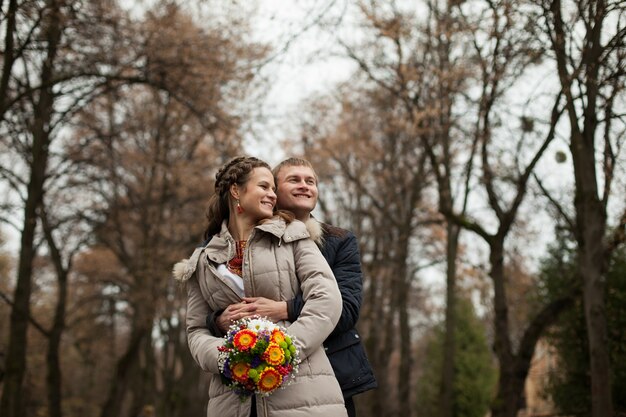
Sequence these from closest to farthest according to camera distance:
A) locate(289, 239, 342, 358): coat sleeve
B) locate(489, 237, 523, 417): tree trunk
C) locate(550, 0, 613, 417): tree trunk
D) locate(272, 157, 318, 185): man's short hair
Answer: locate(289, 239, 342, 358): coat sleeve, locate(272, 157, 318, 185): man's short hair, locate(550, 0, 613, 417): tree trunk, locate(489, 237, 523, 417): tree trunk

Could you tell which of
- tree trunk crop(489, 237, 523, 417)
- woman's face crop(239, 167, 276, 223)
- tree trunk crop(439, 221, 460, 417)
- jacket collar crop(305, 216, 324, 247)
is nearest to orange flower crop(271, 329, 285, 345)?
jacket collar crop(305, 216, 324, 247)

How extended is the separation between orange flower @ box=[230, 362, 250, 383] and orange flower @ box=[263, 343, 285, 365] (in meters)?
0.12

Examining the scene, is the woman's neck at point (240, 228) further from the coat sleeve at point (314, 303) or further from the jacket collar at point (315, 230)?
the coat sleeve at point (314, 303)

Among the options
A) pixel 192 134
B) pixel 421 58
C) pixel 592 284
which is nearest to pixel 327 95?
pixel 192 134

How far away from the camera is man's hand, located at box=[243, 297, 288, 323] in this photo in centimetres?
391

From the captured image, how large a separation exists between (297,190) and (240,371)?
1.29 meters

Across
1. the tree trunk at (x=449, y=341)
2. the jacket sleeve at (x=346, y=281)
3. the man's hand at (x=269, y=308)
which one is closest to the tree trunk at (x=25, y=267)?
the jacket sleeve at (x=346, y=281)

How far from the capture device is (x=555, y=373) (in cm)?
1467

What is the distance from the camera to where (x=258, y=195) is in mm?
4270

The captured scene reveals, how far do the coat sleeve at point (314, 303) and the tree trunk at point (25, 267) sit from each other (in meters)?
8.65

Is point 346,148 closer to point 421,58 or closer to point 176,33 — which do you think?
point 421,58

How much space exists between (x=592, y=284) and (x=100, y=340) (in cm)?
2141

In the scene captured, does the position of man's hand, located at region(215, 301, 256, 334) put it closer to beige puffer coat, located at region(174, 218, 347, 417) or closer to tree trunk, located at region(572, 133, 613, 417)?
beige puffer coat, located at region(174, 218, 347, 417)

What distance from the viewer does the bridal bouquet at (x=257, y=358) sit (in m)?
3.64
